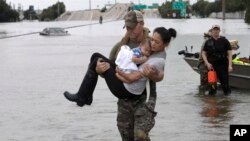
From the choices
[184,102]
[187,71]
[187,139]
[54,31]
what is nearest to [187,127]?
[187,139]

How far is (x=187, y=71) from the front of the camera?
22.2m

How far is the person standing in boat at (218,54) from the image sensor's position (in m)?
13.6

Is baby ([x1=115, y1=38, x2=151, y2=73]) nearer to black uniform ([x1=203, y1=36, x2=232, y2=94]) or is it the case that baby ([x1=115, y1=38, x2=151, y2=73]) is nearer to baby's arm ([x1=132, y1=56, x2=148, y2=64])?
baby's arm ([x1=132, y1=56, x2=148, y2=64])

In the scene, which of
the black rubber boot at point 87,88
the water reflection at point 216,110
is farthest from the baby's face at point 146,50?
the water reflection at point 216,110

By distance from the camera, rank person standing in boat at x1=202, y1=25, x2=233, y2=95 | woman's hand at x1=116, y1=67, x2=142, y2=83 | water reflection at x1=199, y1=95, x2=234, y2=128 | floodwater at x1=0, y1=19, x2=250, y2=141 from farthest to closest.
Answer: person standing in boat at x1=202, y1=25, x2=233, y2=95
water reflection at x1=199, y1=95, x2=234, y2=128
floodwater at x1=0, y1=19, x2=250, y2=141
woman's hand at x1=116, y1=67, x2=142, y2=83

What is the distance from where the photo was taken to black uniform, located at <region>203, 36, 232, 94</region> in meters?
13.6

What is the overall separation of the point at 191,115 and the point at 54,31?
56.1 meters

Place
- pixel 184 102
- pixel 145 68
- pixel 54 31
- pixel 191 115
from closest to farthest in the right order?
pixel 145 68
pixel 191 115
pixel 184 102
pixel 54 31

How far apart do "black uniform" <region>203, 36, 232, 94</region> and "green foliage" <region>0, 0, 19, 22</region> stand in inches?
6020

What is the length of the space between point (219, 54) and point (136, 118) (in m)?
7.12

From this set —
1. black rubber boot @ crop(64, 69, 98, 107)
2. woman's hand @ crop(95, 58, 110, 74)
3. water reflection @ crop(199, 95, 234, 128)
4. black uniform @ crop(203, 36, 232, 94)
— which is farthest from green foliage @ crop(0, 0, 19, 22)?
woman's hand @ crop(95, 58, 110, 74)

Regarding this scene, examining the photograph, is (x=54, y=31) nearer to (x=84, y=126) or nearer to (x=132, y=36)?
(x=84, y=126)

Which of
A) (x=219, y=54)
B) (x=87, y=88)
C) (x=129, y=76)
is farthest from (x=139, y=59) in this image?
(x=219, y=54)

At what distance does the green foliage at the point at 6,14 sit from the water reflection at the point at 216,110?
153 meters
